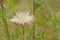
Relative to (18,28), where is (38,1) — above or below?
above

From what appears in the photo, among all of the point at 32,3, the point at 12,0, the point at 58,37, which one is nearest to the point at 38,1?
the point at 32,3

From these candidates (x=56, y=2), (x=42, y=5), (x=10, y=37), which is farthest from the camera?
(x=56, y=2)

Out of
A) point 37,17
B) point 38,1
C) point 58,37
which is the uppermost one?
point 38,1

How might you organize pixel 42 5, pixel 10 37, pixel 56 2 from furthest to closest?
pixel 56 2, pixel 42 5, pixel 10 37

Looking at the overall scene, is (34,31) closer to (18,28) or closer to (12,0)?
(18,28)

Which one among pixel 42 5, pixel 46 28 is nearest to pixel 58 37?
pixel 46 28

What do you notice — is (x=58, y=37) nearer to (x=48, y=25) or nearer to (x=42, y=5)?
(x=48, y=25)

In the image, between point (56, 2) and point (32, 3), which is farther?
point (56, 2)
